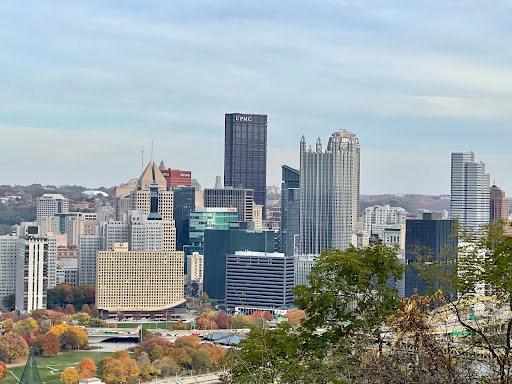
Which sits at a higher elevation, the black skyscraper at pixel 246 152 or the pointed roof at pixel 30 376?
the black skyscraper at pixel 246 152

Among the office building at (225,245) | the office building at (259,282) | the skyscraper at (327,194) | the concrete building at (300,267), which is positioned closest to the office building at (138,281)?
the office building at (259,282)

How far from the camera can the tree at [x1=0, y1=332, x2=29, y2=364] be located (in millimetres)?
36000

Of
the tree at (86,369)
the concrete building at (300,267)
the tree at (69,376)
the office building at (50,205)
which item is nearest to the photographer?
the tree at (69,376)

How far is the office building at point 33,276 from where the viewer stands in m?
53.3

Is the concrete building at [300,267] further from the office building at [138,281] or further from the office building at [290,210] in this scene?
the office building at [138,281]

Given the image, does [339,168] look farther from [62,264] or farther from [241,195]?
[62,264]

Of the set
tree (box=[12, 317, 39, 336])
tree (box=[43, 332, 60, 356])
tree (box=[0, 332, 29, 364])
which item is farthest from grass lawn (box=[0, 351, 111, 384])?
tree (box=[12, 317, 39, 336])

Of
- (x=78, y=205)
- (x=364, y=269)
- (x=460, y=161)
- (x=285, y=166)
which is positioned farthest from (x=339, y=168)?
(x=364, y=269)

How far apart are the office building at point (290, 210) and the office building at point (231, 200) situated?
6.84m

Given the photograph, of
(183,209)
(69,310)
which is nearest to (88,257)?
(69,310)

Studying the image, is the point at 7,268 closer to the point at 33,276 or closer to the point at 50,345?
the point at 33,276

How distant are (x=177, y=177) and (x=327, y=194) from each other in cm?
2447

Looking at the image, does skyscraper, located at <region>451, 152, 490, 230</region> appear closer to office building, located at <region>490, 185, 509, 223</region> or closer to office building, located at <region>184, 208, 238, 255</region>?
office building, located at <region>490, 185, 509, 223</region>

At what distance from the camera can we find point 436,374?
7.90 meters
